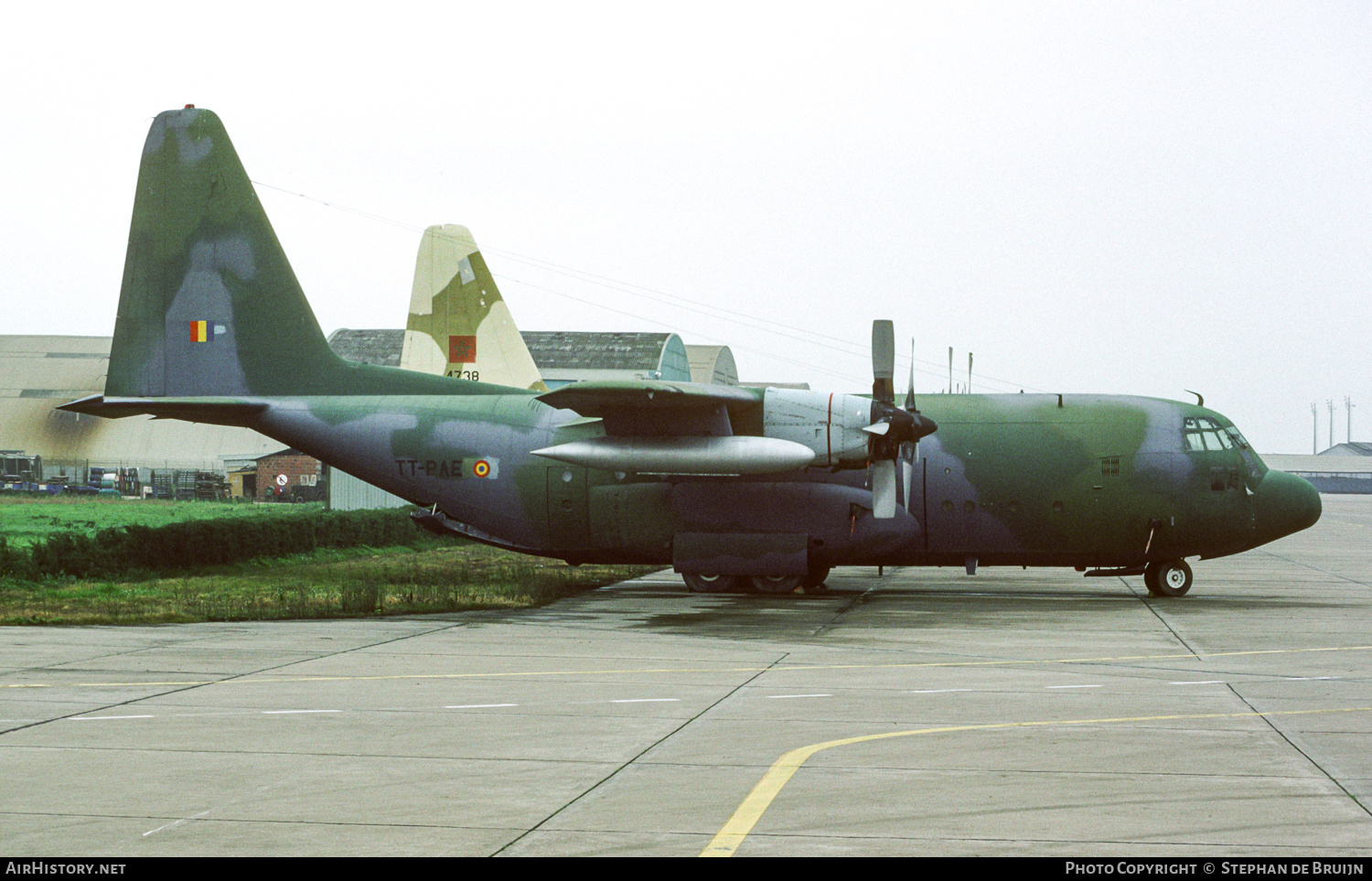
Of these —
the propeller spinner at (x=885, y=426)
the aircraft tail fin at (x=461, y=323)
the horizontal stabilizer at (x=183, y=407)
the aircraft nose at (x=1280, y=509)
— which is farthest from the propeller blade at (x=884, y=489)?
the aircraft tail fin at (x=461, y=323)

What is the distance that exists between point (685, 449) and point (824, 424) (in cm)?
276

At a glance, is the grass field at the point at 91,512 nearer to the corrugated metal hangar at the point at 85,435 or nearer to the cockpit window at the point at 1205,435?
the corrugated metal hangar at the point at 85,435

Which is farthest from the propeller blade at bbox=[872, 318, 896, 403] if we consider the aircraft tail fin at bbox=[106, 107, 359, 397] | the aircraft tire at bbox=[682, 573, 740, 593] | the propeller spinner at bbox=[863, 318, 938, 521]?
the aircraft tail fin at bbox=[106, 107, 359, 397]

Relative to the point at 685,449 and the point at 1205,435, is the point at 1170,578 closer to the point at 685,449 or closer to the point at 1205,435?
the point at 1205,435

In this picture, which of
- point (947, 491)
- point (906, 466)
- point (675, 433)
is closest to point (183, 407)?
point (675, 433)

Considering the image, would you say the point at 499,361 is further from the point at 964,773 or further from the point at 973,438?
the point at 964,773

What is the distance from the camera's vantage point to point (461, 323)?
135 feet

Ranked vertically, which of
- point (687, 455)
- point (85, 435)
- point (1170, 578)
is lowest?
point (1170, 578)

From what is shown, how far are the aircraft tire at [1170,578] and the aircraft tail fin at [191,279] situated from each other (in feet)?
64.5

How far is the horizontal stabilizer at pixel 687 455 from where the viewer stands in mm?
24875

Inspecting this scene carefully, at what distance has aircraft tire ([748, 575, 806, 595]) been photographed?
28.1 m

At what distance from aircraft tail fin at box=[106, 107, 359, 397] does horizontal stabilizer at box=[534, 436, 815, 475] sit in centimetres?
822

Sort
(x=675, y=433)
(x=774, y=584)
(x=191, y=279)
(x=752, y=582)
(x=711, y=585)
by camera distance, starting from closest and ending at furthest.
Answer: (x=675, y=433) → (x=774, y=584) → (x=752, y=582) → (x=191, y=279) → (x=711, y=585)

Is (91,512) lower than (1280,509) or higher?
lower
